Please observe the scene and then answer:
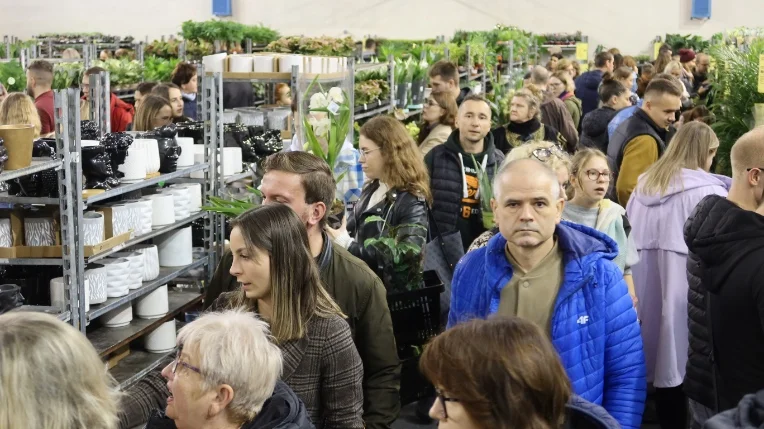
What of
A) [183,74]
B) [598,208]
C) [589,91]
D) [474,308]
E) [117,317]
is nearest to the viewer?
[474,308]

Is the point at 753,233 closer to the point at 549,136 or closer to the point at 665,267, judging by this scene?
the point at 665,267

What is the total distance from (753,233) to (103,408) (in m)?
2.08

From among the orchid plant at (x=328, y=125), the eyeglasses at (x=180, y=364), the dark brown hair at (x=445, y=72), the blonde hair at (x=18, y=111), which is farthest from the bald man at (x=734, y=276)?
the dark brown hair at (x=445, y=72)

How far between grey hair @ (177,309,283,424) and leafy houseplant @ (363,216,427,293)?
5.61ft

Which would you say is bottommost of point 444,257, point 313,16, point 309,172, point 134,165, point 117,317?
point 117,317

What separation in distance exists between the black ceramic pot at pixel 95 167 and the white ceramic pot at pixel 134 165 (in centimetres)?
22

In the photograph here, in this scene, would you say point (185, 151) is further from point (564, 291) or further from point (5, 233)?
point (564, 291)

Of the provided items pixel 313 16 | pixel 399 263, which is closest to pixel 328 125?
pixel 399 263

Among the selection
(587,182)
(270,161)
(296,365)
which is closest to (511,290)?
(296,365)

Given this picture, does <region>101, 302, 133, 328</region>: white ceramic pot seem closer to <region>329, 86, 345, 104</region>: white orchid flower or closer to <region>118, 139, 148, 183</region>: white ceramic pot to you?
<region>118, 139, 148, 183</region>: white ceramic pot

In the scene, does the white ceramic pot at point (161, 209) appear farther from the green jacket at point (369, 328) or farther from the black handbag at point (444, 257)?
the green jacket at point (369, 328)

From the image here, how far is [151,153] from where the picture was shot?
181 inches

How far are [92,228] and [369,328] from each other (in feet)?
5.22

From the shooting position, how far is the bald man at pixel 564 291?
108 inches
